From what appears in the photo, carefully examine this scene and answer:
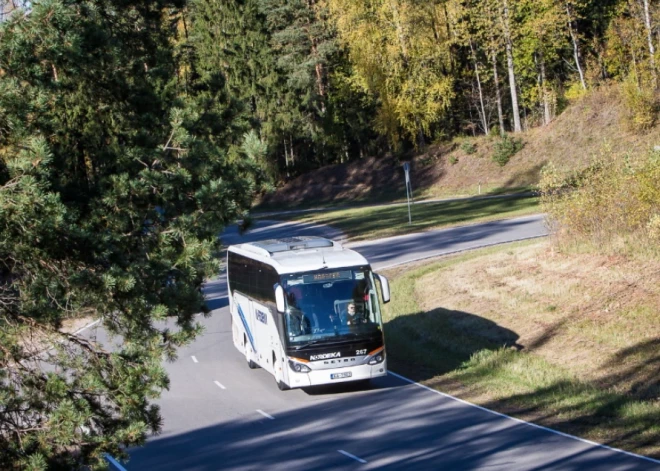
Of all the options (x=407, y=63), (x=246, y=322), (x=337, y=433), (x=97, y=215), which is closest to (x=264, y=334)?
(x=246, y=322)

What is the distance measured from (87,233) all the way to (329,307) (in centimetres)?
997

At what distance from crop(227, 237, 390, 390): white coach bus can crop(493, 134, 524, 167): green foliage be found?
41.5 metres

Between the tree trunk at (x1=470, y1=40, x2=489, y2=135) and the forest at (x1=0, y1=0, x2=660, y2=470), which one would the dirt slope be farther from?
the forest at (x1=0, y1=0, x2=660, y2=470)

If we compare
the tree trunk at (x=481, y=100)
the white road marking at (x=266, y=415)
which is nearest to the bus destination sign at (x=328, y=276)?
the white road marking at (x=266, y=415)

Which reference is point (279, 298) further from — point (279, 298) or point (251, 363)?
point (251, 363)

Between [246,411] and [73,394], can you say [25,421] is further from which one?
[246,411]

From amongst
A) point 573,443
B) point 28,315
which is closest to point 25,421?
point 28,315

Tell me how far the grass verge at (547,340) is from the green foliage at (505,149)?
31.8 meters

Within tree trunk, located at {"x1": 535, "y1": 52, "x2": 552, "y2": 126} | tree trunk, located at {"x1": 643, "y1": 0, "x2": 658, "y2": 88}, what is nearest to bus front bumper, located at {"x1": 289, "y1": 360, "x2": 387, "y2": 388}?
tree trunk, located at {"x1": 643, "y1": 0, "x2": 658, "y2": 88}

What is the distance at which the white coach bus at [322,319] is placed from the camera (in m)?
17.8

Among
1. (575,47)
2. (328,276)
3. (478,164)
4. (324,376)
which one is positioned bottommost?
(324,376)

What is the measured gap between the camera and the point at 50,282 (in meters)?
8.80

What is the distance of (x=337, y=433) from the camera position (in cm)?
1550

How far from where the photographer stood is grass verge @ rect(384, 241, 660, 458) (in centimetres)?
1570
